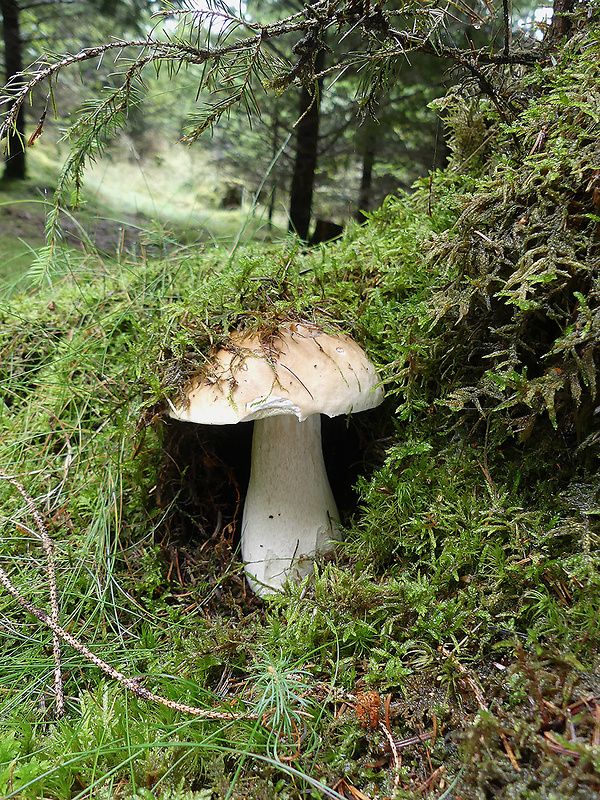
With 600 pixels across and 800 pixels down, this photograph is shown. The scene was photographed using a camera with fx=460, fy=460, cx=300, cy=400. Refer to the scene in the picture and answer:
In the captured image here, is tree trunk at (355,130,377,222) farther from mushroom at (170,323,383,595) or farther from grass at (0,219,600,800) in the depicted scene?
mushroom at (170,323,383,595)

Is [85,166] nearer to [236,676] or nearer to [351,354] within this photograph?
[351,354]

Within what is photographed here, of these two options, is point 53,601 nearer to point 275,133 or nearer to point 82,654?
point 82,654

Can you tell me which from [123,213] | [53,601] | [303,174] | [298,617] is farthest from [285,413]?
[123,213]

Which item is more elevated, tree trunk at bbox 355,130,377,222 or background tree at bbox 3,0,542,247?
tree trunk at bbox 355,130,377,222

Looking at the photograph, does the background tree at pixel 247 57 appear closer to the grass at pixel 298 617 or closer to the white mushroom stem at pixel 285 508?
the grass at pixel 298 617

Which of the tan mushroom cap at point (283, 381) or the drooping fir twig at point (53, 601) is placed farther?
the tan mushroom cap at point (283, 381)

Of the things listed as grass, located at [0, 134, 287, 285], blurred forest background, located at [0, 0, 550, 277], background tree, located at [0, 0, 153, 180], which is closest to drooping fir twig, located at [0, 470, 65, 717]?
grass, located at [0, 134, 287, 285]

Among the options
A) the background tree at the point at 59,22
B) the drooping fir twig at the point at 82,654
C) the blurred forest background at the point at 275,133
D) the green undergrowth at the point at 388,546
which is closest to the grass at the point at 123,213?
the blurred forest background at the point at 275,133

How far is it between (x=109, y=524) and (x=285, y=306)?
39.1 inches

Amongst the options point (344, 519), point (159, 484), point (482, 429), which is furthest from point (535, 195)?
point (159, 484)

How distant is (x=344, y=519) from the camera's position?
72.8 inches

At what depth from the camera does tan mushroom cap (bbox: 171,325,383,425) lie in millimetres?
1338

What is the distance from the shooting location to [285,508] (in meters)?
1.71

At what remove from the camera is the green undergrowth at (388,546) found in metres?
0.93
